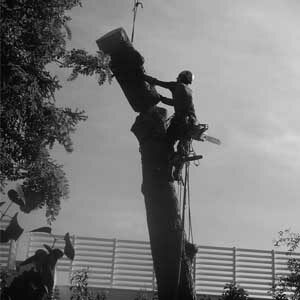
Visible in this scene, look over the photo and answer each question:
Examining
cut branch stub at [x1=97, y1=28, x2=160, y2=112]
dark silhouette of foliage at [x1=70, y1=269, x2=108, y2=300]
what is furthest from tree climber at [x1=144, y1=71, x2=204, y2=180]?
dark silhouette of foliage at [x1=70, y1=269, x2=108, y2=300]

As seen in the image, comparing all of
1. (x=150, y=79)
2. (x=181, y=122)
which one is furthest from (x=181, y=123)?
(x=150, y=79)

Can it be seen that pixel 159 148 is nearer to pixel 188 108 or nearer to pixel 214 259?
pixel 188 108

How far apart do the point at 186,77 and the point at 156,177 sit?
3.70 ft

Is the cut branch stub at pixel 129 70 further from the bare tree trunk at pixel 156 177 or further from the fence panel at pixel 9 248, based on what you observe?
the fence panel at pixel 9 248

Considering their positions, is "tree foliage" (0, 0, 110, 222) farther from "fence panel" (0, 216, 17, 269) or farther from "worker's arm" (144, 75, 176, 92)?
"worker's arm" (144, 75, 176, 92)

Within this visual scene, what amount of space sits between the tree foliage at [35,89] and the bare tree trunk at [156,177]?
2885mm

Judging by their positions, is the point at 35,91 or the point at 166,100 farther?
the point at 35,91

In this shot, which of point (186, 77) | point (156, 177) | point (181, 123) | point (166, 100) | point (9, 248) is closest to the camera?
point (156, 177)

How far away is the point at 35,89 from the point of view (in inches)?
326

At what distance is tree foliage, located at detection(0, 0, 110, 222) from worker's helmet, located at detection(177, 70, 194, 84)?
3399 mm

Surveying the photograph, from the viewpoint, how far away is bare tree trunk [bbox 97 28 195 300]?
4527mm

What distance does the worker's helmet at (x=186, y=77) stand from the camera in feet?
16.9

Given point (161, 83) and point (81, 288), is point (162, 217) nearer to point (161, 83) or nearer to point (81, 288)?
point (161, 83)

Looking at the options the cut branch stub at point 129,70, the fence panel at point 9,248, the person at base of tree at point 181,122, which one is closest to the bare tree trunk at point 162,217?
the person at base of tree at point 181,122
